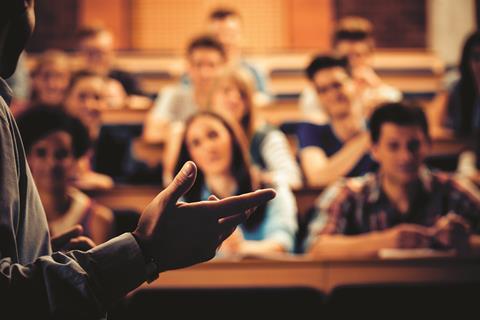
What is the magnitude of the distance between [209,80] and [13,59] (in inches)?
114

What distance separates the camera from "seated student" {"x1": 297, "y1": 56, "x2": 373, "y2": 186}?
3180mm

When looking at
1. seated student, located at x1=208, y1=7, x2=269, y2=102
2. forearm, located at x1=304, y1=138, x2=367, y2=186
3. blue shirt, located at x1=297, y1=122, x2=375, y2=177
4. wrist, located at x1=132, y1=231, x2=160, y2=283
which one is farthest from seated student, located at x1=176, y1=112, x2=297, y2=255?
wrist, located at x1=132, y1=231, x2=160, y2=283

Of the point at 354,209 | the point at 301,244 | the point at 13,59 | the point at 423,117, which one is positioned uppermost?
the point at 13,59

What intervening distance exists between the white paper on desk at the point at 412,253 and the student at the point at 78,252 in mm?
1318

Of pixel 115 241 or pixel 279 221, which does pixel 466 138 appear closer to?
pixel 279 221

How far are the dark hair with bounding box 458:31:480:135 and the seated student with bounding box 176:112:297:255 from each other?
4.16 feet

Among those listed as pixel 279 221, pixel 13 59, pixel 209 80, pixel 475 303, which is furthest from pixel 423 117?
pixel 13 59

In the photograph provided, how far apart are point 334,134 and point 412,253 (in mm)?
1325

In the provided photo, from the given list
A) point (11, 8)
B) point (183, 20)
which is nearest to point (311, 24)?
point (183, 20)

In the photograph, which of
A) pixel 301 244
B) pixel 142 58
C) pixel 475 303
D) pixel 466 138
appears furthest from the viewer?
pixel 142 58

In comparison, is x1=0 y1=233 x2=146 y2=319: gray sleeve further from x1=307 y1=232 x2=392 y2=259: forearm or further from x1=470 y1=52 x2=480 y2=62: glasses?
x1=470 y1=52 x2=480 y2=62: glasses

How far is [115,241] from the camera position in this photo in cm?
83

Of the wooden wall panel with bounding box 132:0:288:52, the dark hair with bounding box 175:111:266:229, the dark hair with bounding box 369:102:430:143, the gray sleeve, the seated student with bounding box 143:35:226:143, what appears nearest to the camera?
the gray sleeve

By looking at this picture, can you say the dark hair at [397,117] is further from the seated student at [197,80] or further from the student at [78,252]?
the student at [78,252]
